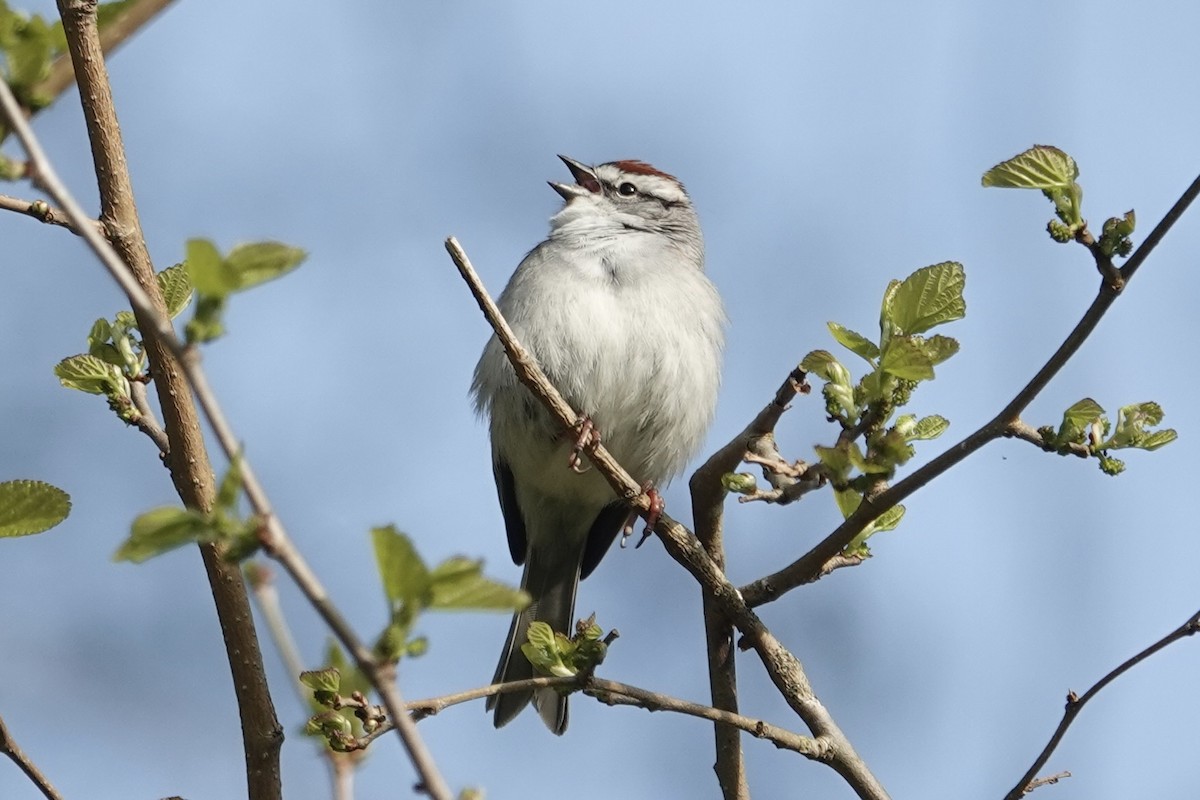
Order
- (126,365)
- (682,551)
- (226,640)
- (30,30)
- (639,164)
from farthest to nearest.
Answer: (639,164)
(682,551)
(126,365)
(226,640)
(30,30)

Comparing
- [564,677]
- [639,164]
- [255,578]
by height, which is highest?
[639,164]

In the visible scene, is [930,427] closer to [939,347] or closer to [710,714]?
[939,347]

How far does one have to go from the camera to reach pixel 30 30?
191 centimetres

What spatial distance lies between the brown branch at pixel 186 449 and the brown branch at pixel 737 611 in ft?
3.19

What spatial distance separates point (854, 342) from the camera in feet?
9.99

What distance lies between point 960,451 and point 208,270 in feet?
5.53

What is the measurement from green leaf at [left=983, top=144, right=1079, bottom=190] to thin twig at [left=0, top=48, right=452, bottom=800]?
5.67ft

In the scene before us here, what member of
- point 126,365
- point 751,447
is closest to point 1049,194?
point 751,447

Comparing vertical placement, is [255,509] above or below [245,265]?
below

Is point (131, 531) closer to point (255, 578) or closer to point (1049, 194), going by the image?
point (255, 578)

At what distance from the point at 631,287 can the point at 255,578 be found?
15.6 ft

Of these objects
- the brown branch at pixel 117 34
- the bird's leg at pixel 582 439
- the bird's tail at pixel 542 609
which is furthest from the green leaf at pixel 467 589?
the bird's tail at pixel 542 609

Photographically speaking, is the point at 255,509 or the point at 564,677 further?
the point at 564,677

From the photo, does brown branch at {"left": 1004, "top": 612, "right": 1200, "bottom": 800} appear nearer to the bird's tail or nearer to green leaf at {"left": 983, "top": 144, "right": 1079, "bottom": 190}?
green leaf at {"left": 983, "top": 144, "right": 1079, "bottom": 190}
